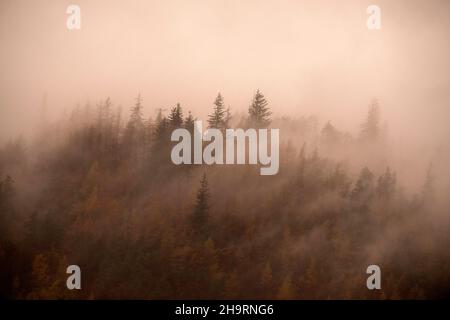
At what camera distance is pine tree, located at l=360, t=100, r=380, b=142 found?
102 feet

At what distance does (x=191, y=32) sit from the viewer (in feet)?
103

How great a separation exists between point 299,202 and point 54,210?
16674 millimetres

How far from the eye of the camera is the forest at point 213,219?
Result: 24.7 m

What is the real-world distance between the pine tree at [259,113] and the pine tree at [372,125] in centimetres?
827

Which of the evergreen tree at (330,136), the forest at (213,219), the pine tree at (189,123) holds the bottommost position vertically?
the forest at (213,219)

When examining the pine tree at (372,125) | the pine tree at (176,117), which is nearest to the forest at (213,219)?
the pine tree at (176,117)

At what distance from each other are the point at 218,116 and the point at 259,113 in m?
3.03

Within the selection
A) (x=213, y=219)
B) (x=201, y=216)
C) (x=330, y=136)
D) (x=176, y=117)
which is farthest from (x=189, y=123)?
(x=330, y=136)

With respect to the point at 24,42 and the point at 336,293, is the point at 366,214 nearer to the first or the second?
the point at 336,293

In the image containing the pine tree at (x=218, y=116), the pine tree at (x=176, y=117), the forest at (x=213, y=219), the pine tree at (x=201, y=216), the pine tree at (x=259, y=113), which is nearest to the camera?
the forest at (x=213, y=219)

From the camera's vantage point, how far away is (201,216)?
84.8 ft

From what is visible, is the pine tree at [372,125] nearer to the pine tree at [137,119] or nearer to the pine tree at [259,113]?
the pine tree at [259,113]

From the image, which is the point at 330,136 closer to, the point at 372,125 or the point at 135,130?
the point at 372,125

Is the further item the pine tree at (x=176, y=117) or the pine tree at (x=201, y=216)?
the pine tree at (x=176, y=117)
